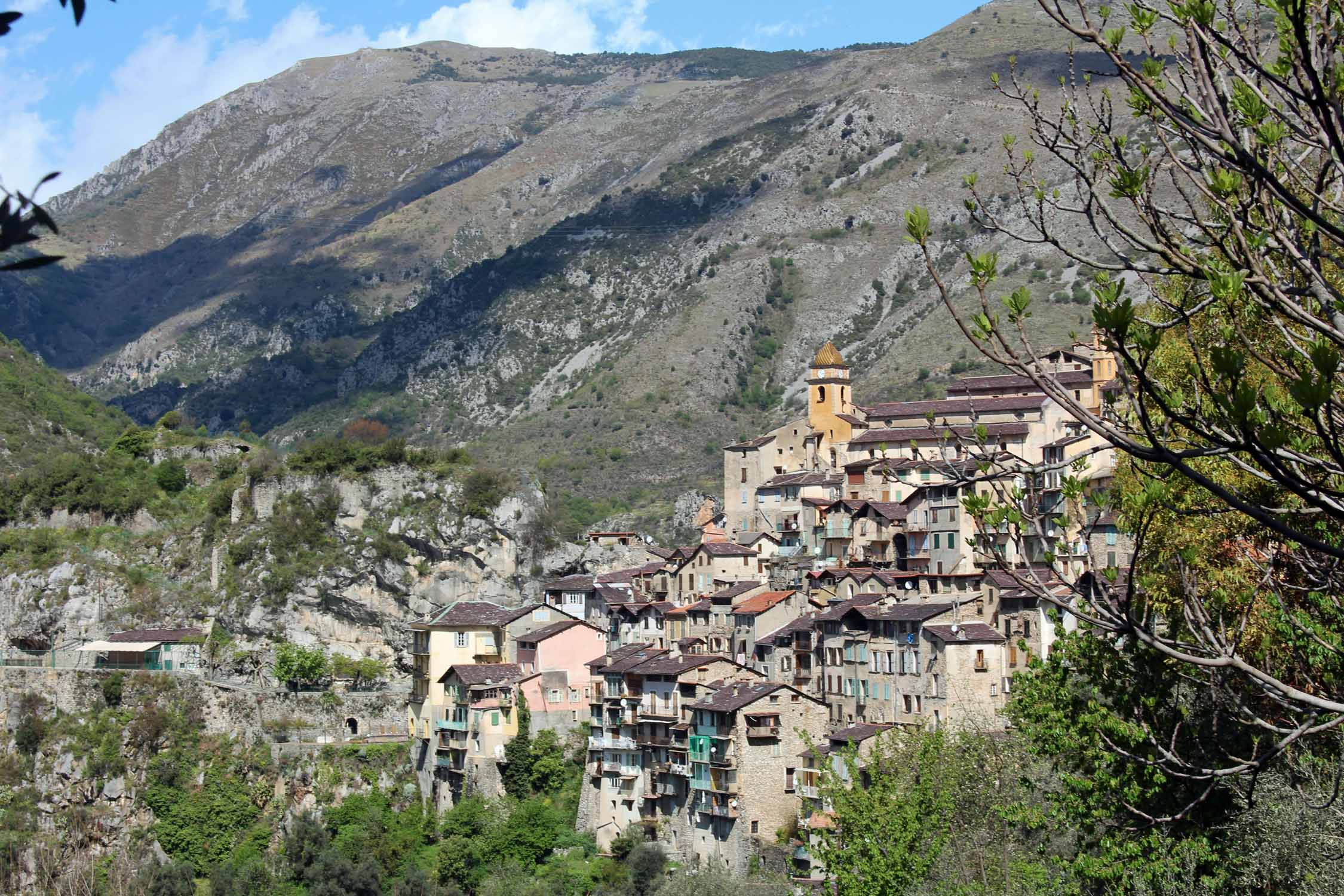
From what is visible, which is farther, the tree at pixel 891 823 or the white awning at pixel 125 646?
the white awning at pixel 125 646

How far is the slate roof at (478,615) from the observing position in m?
75.2

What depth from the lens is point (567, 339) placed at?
17862cm

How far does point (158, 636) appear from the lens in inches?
3243

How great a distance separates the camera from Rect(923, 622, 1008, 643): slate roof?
56050 millimetres

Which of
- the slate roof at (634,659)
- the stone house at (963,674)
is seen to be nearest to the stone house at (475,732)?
the slate roof at (634,659)

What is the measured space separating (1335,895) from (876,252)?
147028 mm

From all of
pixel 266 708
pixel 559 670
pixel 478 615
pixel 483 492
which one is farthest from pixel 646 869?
pixel 483 492

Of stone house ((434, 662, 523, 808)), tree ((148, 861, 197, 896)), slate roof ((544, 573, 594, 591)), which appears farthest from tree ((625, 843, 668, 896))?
slate roof ((544, 573, 594, 591))

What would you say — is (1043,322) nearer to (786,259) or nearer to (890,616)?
(786,259)

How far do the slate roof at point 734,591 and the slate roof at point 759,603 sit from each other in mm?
560

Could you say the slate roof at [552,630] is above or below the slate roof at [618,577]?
below

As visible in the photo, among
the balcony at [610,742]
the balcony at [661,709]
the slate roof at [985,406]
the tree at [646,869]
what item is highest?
the slate roof at [985,406]

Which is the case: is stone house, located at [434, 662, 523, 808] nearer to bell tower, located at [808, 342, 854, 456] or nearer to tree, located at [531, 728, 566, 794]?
tree, located at [531, 728, 566, 794]

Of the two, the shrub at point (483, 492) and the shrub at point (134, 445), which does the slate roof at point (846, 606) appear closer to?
the shrub at point (483, 492)
